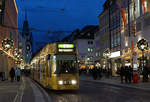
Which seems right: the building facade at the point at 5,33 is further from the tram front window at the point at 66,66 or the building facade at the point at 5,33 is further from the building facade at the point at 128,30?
the tram front window at the point at 66,66

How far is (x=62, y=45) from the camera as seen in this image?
62.0 feet

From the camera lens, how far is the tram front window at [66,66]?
18188 millimetres

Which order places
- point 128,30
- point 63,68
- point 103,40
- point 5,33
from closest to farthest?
1. point 63,68
2. point 128,30
3. point 5,33
4. point 103,40

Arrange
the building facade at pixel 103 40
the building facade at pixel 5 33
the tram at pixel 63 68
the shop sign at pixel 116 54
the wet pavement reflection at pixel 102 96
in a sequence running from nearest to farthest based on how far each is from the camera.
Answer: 1. the wet pavement reflection at pixel 102 96
2. the tram at pixel 63 68
3. the building facade at pixel 5 33
4. the shop sign at pixel 116 54
5. the building facade at pixel 103 40

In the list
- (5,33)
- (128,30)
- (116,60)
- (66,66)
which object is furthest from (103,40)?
(66,66)

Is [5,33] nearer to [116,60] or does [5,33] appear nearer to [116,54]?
[116,54]

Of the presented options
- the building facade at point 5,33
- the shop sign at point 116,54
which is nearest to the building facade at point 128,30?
the shop sign at point 116,54

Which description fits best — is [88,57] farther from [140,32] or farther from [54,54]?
[54,54]

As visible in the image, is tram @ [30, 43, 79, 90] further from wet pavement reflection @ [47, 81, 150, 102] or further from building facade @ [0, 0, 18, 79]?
building facade @ [0, 0, 18, 79]

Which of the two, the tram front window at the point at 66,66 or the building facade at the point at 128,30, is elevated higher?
the building facade at the point at 128,30

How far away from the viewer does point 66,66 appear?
18.4 meters

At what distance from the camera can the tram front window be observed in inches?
716

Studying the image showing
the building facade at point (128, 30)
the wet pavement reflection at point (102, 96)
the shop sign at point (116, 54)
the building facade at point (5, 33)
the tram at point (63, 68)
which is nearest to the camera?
the wet pavement reflection at point (102, 96)

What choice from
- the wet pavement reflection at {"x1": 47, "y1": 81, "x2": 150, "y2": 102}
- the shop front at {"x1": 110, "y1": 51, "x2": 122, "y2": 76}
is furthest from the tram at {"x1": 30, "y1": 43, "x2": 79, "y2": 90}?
the shop front at {"x1": 110, "y1": 51, "x2": 122, "y2": 76}
